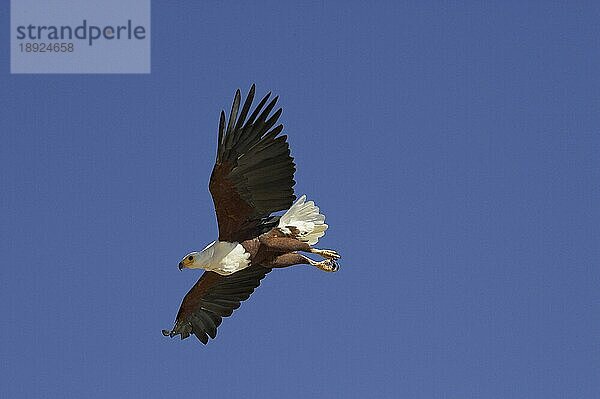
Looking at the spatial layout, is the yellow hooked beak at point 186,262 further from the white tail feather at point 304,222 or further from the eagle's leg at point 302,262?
the white tail feather at point 304,222

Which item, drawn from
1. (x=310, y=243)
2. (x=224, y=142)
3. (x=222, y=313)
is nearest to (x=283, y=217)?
(x=310, y=243)

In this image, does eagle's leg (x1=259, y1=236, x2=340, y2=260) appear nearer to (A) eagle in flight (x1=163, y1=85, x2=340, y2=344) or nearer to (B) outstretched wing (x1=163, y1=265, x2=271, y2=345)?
(A) eagle in flight (x1=163, y1=85, x2=340, y2=344)

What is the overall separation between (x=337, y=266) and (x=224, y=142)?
2.08 m

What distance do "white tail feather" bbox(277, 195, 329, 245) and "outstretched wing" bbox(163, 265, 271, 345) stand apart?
141 centimetres

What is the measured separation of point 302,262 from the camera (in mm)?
13961

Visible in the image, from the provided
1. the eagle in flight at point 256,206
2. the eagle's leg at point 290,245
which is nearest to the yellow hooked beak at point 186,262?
the eagle in flight at point 256,206

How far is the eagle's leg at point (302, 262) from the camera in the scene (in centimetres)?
1388

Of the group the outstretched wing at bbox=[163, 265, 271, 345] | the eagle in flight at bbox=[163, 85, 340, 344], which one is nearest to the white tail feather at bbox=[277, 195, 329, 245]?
the eagle in flight at bbox=[163, 85, 340, 344]

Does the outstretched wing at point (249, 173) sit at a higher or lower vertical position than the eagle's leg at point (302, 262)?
higher

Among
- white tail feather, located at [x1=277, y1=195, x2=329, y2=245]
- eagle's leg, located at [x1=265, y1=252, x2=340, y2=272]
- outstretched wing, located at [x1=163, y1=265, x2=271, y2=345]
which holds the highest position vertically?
white tail feather, located at [x1=277, y1=195, x2=329, y2=245]

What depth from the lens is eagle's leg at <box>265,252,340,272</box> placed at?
546 inches

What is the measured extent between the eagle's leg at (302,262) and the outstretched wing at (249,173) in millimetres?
466

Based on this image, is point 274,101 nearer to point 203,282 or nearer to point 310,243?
point 310,243

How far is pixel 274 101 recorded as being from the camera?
13336 millimetres
